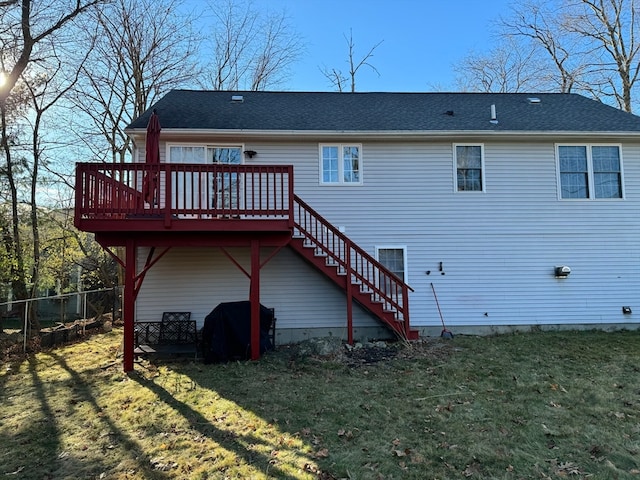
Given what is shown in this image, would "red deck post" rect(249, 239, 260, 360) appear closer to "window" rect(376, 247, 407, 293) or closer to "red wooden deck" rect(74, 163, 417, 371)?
"red wooden deck" rect(74, 163, 417, 371)

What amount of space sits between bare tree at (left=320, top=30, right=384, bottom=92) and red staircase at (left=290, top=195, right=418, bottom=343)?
660 inches

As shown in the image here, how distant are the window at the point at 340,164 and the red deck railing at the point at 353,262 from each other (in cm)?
122

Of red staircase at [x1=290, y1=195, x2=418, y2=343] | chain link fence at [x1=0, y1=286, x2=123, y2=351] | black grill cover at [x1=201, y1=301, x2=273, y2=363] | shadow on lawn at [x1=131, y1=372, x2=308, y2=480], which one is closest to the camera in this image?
shadow on lawn at [x1=131, y1=372, x2=308, y2=480]


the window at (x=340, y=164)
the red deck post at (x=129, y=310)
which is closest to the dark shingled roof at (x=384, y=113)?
the window at (x=340, y=164)

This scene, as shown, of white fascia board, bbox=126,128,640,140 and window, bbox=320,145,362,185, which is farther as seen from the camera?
window, bbox=320,145,362,185

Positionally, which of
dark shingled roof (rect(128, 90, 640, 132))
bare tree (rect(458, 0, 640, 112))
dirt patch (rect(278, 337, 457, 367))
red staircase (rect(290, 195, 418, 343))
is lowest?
dirt patch (rect(278, 337, 457, 367))

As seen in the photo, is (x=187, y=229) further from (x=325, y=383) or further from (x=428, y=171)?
(x=428, y=171)

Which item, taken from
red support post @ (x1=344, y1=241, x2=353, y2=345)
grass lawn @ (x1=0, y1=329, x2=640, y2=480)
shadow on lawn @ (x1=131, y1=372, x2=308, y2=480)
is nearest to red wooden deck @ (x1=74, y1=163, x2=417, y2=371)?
red support post @ (x1=344, y1=241, x2=353, y2=345)

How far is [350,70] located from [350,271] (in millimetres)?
18449

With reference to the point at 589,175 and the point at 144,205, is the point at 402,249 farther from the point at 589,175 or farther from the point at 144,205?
the point at 144,205

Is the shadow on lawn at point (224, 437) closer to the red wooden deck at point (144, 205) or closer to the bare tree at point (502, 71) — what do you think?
the red wooden deck at point (144, 205)

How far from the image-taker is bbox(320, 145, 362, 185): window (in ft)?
→ 31.4

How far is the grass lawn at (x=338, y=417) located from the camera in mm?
3730

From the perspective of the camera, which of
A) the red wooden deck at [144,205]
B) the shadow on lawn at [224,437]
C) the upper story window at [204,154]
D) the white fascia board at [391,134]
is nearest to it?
the shadow on lawn at [224,437]
